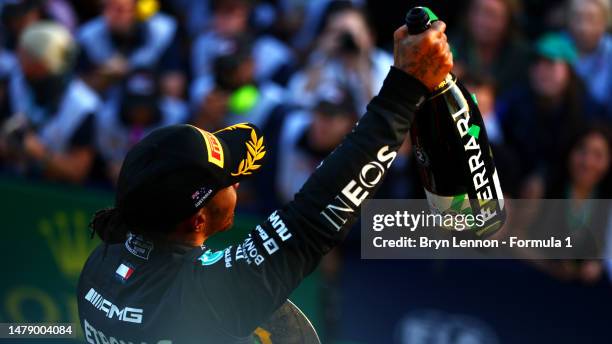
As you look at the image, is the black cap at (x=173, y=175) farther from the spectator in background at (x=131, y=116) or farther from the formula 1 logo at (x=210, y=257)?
the spectator in background at (x=131, y=116)

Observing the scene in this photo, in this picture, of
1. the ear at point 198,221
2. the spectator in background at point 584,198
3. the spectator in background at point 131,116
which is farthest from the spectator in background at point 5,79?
the ear at point 198,221

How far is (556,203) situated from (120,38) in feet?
12.8

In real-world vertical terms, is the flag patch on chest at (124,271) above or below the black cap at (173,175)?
below

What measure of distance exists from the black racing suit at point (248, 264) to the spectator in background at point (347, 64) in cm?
384

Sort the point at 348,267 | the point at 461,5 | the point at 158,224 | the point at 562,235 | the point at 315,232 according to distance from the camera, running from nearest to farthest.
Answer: the point at 315,232, the point at 158,224, the point at 562,235, the point at 348,267, the point at 461,5

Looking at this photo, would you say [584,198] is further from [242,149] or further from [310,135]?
[242,149]

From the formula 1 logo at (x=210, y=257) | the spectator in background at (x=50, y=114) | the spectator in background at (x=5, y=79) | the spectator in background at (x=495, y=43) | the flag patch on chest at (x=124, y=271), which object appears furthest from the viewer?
the spectator in background at (x=5, y=79)

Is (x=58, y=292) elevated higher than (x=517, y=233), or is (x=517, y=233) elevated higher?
(x=517, y=233)

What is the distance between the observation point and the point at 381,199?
19.1 feet

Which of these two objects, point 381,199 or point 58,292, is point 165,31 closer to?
point 58,292

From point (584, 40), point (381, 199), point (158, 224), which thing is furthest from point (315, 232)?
A: point (584, 40)

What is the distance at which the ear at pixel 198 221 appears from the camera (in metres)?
2.74

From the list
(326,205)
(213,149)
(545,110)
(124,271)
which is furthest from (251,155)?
(545,110)

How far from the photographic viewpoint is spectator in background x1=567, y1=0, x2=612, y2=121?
6660mm
